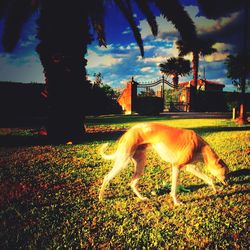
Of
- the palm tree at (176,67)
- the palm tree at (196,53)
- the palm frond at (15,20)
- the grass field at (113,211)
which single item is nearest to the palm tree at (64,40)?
the palm frond at (15,20)

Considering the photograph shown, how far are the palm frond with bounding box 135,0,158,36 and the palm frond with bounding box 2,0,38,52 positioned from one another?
156 inches

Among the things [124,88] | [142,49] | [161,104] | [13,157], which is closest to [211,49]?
[161,104]

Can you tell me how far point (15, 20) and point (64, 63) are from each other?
2212mm

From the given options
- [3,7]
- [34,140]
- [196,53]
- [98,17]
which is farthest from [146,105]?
[3,7]

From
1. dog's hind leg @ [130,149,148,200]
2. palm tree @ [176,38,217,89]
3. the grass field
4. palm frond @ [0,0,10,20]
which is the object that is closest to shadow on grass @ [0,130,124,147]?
the grass field

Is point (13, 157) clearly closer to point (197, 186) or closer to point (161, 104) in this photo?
point (197, 186)

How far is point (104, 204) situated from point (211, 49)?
43750 mm

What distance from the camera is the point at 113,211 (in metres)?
3.49

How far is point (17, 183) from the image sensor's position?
4.63 m

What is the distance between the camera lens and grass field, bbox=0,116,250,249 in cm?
275

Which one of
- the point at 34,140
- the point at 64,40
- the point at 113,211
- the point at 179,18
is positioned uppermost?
the point at 179,18

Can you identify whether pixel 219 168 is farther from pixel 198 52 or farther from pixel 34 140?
pixel 198 52

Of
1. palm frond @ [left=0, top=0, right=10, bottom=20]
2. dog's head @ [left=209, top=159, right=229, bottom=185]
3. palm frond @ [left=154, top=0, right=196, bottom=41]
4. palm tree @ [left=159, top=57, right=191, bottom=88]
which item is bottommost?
dog's head @ [left=209, top=159, right=229, bottom=185]

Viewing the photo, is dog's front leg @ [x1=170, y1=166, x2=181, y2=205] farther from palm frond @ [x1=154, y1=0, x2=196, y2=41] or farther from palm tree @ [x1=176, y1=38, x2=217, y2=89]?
palm tree @ [x1=176, y1=38, x2=217, y2=89]
